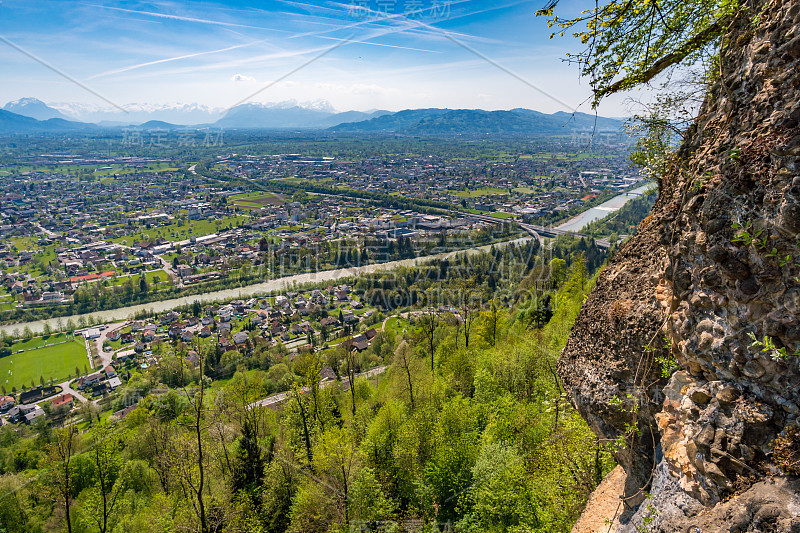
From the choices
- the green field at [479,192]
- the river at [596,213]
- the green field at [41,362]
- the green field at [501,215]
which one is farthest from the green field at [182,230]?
the river at [596,213]

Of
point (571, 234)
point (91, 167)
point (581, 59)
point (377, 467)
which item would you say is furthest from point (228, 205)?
point (581, 59)

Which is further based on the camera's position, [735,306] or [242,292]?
[242,292]

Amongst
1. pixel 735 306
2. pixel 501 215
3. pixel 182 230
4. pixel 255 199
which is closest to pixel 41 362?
pixel 182 230

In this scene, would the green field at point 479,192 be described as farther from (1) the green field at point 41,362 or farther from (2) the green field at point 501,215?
(1) the green field at point 41,362

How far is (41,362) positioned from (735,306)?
73755 mm

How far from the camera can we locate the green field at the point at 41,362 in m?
51.3

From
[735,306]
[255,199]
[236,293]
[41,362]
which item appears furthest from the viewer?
[255,199]

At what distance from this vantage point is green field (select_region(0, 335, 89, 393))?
51.3 m

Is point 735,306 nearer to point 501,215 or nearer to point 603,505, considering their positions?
point 603,505

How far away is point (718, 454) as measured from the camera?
438 centimetres

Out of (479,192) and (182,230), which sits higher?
(479,192)

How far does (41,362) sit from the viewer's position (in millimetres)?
54688

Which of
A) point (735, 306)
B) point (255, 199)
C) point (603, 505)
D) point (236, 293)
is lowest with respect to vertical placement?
point (236, 293)

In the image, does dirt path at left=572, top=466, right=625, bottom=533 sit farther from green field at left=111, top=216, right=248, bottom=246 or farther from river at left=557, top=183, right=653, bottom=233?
green field at left=111, top=216, right=248, bottom=246
